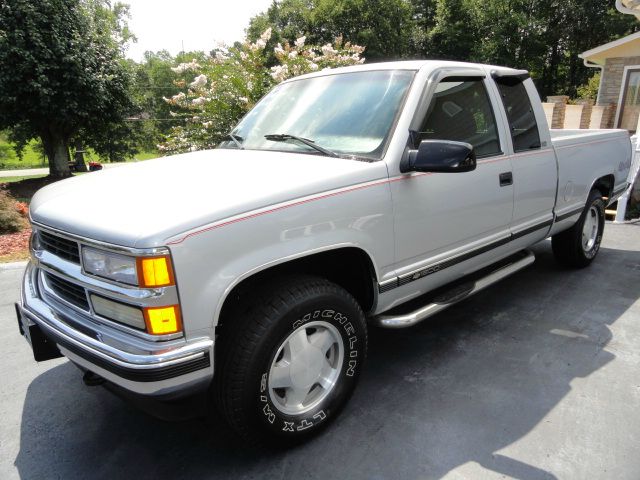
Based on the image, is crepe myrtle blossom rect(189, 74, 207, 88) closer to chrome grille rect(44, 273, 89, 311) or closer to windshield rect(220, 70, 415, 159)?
windshield rect(220, 70, 415, 159)

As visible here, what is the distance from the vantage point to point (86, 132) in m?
14.4

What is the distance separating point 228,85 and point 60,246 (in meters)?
6.15

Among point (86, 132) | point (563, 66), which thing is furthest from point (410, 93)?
point (563, 66)

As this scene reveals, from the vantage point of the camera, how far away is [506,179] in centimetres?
343

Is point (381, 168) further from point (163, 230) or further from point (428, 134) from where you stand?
point (163, 230)

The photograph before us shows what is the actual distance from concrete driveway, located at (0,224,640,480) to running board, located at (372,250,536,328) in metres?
0.47

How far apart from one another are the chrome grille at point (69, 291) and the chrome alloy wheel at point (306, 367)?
93cm

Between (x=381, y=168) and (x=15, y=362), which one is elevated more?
(x=381, y=168)

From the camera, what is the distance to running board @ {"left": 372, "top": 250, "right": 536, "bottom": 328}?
9.20 feet

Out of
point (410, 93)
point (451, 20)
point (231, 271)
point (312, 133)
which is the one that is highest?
point (451, 20)

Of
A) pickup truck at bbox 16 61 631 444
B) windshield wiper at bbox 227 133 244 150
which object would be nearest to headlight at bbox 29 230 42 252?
pickup truck at bbox 16 61 631 444

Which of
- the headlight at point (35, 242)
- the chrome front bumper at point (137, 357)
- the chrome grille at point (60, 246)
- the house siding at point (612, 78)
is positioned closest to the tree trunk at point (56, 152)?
the headlight at point (35, 242)

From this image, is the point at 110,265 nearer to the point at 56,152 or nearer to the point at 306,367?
the point at 306,367

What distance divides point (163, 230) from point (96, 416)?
5.36ft
